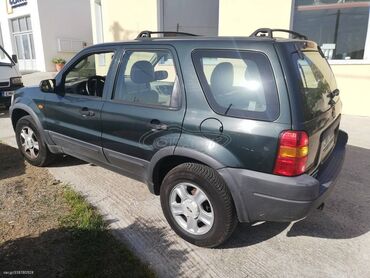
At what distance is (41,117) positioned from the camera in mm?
4238

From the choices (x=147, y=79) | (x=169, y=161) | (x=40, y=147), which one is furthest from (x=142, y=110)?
(x=40, y=147)

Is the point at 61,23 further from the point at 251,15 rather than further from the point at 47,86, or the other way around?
the point at 47,86

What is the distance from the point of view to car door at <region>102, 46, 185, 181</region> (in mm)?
2857

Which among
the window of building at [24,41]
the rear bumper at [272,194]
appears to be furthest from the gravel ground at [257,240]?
the window of building at [24,41]

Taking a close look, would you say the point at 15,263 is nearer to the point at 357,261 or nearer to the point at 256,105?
the point at 256,105

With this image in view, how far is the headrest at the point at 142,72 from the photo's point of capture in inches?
128

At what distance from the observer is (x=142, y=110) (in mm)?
3061

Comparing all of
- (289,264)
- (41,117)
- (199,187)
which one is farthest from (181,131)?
(41,117)

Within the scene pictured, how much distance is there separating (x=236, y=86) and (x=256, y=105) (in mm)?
241

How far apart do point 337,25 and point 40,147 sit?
6959mm

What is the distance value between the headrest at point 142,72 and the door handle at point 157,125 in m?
0.51

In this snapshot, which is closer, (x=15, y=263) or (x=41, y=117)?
(x=15, y=263)

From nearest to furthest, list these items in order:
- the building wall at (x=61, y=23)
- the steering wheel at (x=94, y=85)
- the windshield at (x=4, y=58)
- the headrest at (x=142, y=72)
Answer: the headrest at (x=142, y=72), the steering wheel at (x=94, y=85), the windshield at (x=4, y=58), the building wall at (x=61, y=23)

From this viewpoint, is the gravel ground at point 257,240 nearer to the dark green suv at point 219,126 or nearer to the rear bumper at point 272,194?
the dark green suv at point 219,126
